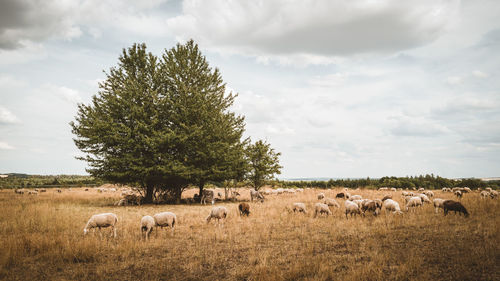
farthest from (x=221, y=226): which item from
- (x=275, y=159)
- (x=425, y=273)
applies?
(x=275, y=159)

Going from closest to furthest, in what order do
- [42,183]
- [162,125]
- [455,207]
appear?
[455,207] → [162,125] → [42,183]

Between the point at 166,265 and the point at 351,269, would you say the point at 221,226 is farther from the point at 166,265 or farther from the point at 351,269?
the point at 351,269

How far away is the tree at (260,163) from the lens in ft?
102

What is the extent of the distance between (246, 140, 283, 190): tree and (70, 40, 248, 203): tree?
5020mm

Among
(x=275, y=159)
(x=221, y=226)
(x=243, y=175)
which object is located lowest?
(x=221, y=226)

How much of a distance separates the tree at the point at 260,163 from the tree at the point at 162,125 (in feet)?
16.5

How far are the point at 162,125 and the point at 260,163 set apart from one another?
522 inches

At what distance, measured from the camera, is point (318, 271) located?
6.42 metres

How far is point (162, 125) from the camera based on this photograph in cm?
2350

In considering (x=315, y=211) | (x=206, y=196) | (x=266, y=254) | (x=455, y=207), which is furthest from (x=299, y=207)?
(x=206, y=196)

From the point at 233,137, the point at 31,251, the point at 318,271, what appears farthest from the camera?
the point at 233,137

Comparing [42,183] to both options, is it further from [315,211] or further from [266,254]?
[266,254]

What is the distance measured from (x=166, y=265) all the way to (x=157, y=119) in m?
16.9

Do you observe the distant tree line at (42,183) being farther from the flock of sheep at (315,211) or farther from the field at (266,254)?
the field at (266,254)
